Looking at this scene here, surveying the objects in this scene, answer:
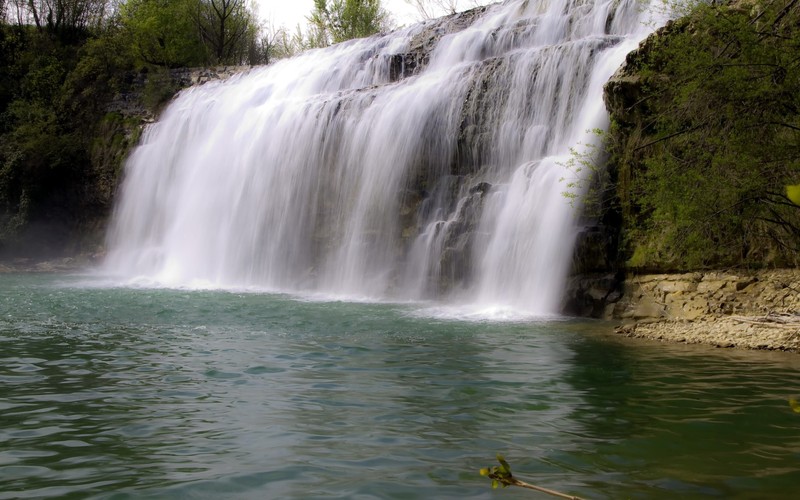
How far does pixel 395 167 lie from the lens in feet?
62.6

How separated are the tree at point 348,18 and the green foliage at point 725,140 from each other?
40832 mm

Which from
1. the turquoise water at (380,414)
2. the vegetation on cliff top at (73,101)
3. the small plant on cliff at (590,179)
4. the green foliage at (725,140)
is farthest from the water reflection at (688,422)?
the vegetation on cliff top at (73,101)

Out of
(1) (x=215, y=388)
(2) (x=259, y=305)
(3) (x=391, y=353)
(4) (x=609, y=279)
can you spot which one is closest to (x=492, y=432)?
(1) (x=215, y=388)

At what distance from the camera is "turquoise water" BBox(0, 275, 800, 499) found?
14.6 feet

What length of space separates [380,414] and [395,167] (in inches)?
530

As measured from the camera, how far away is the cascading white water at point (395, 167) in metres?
16.1

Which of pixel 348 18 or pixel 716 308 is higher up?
pixel 348 18

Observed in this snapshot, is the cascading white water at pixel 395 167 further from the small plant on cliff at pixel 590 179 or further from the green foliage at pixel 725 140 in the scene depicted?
the green foliage at pixel 725 140

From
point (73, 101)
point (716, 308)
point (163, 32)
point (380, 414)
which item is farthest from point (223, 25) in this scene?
point (380, 414)

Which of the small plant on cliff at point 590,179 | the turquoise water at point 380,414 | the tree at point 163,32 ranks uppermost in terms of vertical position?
the tree at point 163,32

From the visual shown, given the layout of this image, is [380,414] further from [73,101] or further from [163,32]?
[163,32]

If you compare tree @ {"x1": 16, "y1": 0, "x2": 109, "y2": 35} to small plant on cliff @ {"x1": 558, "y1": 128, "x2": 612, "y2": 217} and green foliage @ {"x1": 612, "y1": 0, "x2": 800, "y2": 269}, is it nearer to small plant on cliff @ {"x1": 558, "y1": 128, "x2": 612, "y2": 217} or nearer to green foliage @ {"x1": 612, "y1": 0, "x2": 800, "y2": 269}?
small plant on cliff @ {"x1": 558, "y1": 128, "x2": 612, "y2": 217}

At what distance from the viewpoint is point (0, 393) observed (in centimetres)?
667

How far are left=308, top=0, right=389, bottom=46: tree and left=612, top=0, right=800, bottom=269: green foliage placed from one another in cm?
4083
